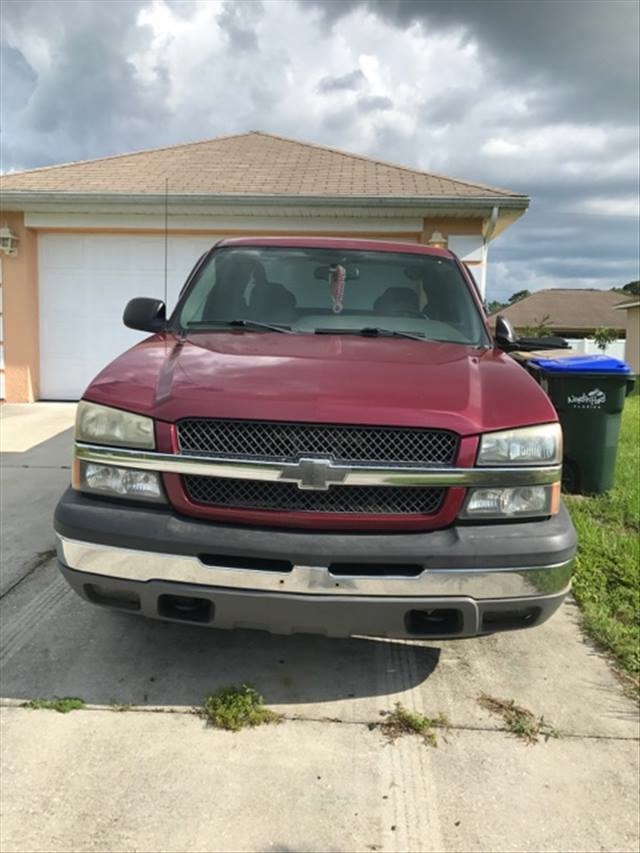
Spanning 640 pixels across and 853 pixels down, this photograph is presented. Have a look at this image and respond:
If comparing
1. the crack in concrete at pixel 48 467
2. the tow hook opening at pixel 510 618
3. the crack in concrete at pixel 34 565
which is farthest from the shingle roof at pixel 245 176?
the tow hook opening at pixel 510 618

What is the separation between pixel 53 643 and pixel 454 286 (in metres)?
2.84

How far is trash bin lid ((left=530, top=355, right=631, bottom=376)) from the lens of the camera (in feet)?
17.8

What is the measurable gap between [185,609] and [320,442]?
31.4 inches

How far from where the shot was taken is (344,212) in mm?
9523

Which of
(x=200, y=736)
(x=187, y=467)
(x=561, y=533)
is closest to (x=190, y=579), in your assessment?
(x=187, y=467)

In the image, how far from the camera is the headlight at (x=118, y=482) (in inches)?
97.7

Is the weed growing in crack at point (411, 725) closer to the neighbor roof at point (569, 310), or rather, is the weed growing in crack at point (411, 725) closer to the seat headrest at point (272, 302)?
the seat headrest at point (272, 302)

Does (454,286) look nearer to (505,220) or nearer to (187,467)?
(187,467)

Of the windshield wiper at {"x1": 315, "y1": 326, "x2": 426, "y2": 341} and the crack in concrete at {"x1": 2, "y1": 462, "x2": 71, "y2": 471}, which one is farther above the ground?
the windshield wiper at {"x1": 315, "y1": 326, "x2": 426, "y2": 341}

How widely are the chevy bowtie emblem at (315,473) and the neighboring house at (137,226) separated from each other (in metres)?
7.60

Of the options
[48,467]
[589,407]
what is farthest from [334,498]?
[48,467]

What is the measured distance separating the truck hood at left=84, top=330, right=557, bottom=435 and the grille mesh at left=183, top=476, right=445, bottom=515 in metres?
0.24

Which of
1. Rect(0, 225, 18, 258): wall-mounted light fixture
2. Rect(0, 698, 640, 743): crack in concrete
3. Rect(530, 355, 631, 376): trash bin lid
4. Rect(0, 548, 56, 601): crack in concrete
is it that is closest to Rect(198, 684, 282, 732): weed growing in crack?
Rect(0, 698, 640, 743): crack in concrete

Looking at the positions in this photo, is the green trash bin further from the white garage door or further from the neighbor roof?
the neighbor roof
